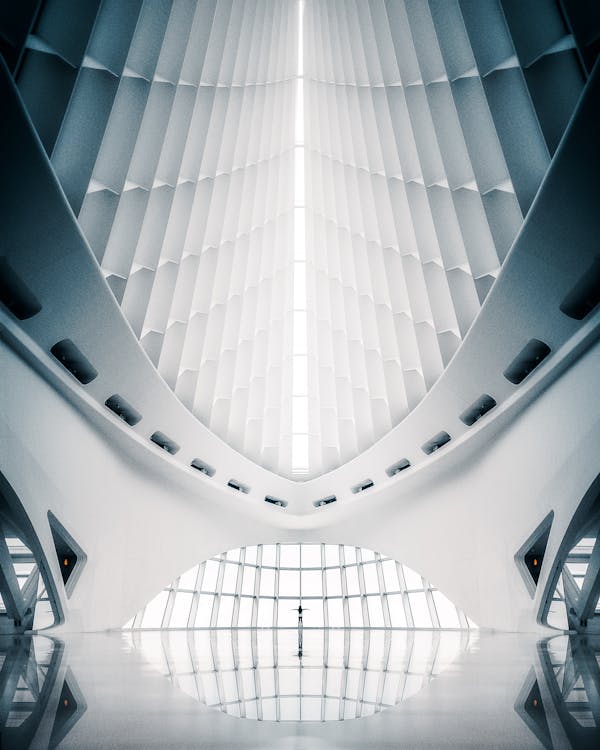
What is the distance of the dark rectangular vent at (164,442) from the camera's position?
2262 cm

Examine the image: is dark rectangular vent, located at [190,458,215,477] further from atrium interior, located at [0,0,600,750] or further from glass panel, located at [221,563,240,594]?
glass panel, located at [221,563,240,594]

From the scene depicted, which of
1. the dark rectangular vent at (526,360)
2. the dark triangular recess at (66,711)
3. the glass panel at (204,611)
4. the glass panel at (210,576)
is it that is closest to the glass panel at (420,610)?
the glass panel at (210,576)

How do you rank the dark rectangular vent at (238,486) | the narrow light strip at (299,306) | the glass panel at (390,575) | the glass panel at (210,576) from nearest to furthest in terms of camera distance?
the narrow light strip at (299,306) < the dark rectangular vent at (238,486) < the glass panel at (210,576) < the glass panel at (390,575)

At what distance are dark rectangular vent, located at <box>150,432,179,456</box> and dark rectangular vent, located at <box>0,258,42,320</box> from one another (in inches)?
409

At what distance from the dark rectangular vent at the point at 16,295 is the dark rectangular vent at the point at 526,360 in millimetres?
12237

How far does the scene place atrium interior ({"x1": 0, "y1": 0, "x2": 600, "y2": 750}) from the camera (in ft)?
19.9

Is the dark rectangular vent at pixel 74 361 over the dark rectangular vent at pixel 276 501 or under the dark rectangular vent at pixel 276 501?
over

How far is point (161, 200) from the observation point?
Result: 14.3 m

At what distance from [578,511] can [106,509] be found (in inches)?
608

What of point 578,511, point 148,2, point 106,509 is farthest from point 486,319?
point 106,509

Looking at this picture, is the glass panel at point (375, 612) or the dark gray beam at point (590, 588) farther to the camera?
the glass panel at point (375, 612)

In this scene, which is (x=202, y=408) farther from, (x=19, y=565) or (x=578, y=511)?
(x=578, y=511)

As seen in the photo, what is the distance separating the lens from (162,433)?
22484 mm

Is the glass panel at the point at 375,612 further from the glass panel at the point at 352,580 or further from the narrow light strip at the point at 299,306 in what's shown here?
the narrow light strip at the point at 299,306
